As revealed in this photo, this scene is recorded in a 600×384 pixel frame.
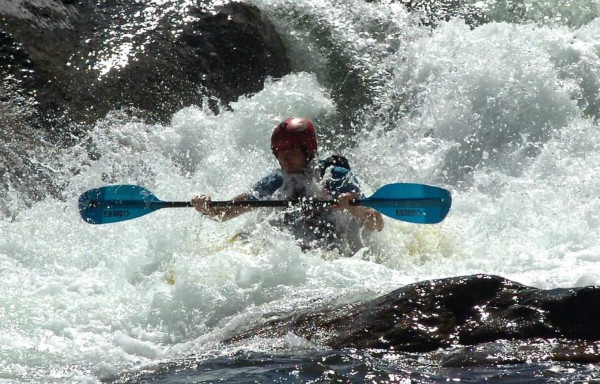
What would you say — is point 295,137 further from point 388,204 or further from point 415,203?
point 415,203

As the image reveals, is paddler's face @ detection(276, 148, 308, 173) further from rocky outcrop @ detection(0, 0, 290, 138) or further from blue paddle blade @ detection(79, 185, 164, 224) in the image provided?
rocky outcrop @ detection(0, 0, 290, 138)

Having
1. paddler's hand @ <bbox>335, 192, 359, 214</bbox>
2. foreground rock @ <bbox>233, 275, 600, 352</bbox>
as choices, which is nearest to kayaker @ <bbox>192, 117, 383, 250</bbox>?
paddler's hand @ <bbox>335, 192, 359, 214</bbox>

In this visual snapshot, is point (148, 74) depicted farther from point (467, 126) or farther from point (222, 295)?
point (222, 295)

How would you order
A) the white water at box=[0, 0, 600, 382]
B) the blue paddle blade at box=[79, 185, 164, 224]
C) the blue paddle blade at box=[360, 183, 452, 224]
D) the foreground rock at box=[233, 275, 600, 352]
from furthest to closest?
the blue paddle blade at box=[79, 185, 164, 224] < the blue paddle blade at box=[360, 183, 452, 224] < the white water at box=[0, 0, 600, 382] < the foreground rock at box=[233, 275, 600, 352]

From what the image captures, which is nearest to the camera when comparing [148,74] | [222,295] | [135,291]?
[222,295]

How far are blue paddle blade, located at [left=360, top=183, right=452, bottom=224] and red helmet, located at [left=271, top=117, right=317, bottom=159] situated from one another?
0.59m

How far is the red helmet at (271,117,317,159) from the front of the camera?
595 centimetres

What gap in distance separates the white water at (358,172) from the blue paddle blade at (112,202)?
0.23 m

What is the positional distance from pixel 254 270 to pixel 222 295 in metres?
0.35

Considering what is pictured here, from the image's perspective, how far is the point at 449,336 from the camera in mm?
3674

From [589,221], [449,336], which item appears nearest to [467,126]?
[589,221]

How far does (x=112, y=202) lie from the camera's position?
20.0 ft

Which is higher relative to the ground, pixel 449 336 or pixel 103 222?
pixel 449 336

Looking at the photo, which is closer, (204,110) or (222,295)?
(222,295)
